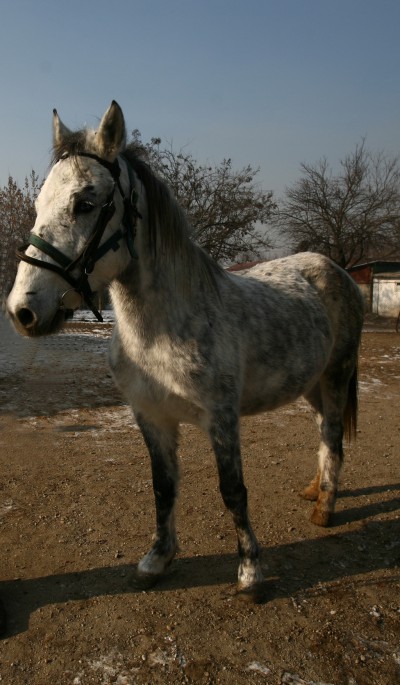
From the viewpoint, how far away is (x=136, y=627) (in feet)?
8.12

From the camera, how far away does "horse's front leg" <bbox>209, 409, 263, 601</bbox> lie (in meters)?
2.58

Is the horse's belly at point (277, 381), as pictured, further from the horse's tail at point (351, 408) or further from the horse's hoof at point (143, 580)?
the horse's hoof at point (143, 580)

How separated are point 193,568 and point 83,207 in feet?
7.50

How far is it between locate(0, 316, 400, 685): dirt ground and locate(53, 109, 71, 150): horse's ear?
2.43 m

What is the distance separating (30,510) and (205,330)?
2.23 meters

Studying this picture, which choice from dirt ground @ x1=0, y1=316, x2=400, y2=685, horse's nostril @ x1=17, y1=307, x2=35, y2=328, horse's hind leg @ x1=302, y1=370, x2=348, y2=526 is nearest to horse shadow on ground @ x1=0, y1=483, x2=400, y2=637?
dirt ground @ x1=0, y1=316, x2=400, y2=685

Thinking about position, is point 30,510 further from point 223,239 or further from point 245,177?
point 245,177

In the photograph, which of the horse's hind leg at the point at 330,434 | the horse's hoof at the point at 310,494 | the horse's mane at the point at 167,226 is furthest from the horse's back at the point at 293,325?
the horse's hoof at the point at 310,494

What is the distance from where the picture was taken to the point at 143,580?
2.81 meters

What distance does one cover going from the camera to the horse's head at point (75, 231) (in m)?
1.96

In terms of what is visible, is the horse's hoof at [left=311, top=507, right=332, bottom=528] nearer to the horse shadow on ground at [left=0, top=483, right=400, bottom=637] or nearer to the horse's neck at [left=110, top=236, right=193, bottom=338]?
the horse shadow on ground at [left=0, top=483, right=400, bottom=637]

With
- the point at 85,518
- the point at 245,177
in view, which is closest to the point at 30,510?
the point at 85,518

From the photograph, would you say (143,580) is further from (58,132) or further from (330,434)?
(58,132)

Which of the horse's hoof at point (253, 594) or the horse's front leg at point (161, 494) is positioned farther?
the horse's front leg at point (161, 494)
